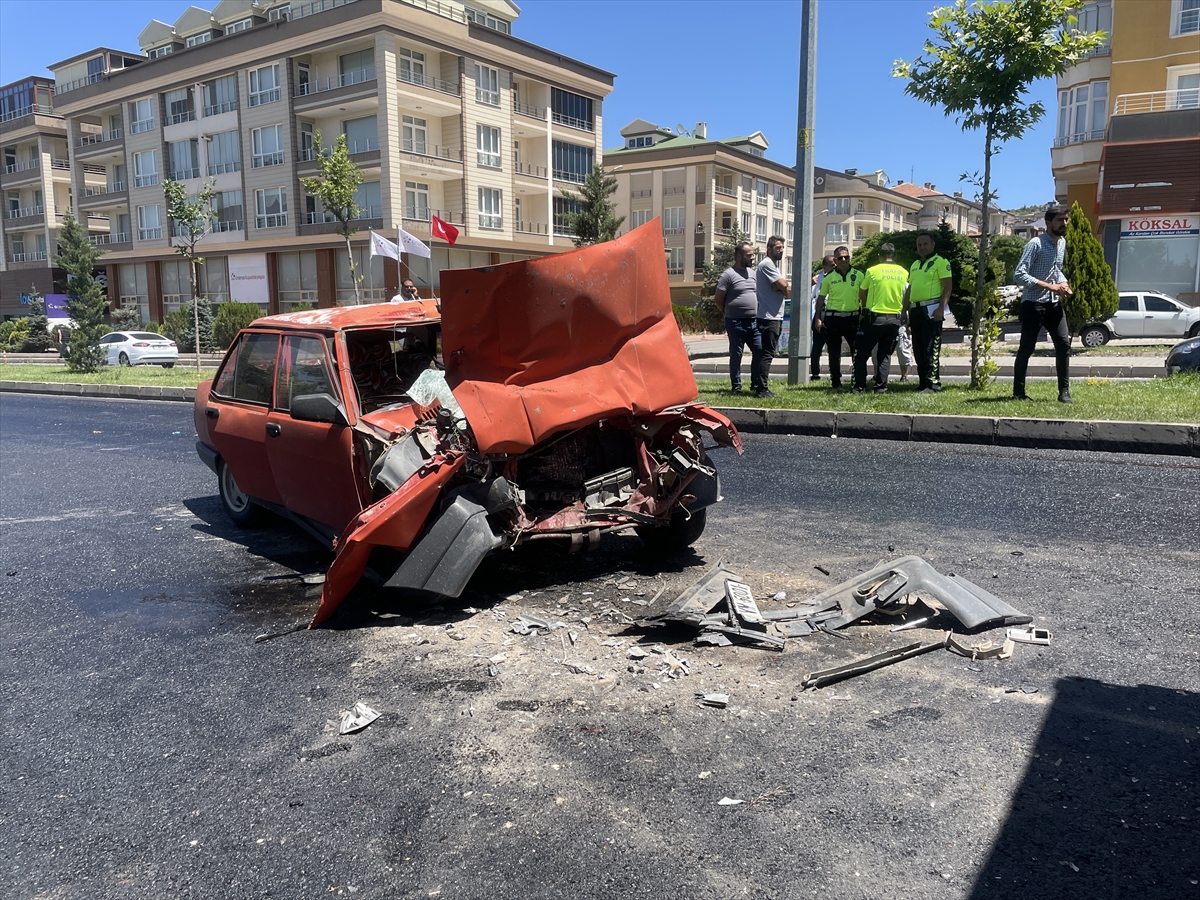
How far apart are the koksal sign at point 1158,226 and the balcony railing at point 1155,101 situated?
4101mm

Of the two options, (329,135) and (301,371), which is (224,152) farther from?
(301,371)

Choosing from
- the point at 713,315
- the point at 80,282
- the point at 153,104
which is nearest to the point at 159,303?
the point at 153,104

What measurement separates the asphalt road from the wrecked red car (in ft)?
1.45

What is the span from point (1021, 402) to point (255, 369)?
8421 millimetres

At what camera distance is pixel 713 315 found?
53.6 metres

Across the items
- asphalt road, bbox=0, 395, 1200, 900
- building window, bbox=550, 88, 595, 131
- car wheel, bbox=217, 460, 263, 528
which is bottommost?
asphalt road, bbox=0, 395, 1200, 900

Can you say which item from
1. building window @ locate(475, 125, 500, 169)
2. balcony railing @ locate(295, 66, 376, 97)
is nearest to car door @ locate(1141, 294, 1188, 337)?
building window @ locate(475, 125, 500, 169)

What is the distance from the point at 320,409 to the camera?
5.07 meters

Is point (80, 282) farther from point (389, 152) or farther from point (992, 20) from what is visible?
point (992, 20)

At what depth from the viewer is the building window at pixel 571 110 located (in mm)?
50094

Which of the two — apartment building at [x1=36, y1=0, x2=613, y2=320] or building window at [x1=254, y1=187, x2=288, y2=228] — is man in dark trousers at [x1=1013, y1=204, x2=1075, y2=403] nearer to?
apartment building at [x1=36, y1=0, x2=613, y2=320]

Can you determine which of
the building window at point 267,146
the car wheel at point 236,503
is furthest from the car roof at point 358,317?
the building window at point 267,146

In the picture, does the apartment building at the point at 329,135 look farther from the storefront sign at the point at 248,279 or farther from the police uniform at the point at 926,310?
the police uniform at the point at 926,310

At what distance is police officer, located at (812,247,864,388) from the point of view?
12.3 m
